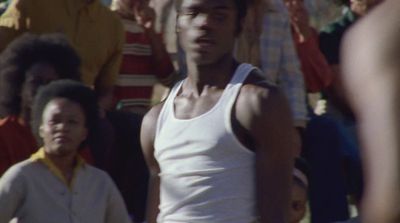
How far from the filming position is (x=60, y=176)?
249 inches

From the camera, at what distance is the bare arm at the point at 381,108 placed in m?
2.38

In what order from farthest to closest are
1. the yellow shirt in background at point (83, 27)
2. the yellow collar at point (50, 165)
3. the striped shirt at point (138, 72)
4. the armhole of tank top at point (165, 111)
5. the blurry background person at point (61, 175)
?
1. the striped shirt at point (138, 72)
2. the yellow shirt in background at point (83, 27)
3. the yellow collar at point (50, 165)
4. the blurry background person at point (61, 175)
5. the armhole of tank top at point (165, 111)

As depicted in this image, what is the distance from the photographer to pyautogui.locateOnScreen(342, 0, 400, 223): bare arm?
2.38m

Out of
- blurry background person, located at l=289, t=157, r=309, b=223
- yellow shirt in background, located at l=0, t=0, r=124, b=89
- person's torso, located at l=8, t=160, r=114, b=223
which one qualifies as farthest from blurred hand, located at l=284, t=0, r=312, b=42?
person's torso, located at l=8, t=160, r=114, b=223

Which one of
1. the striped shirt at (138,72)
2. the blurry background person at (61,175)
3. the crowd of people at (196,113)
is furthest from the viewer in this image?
the striped shirt at (138,72)

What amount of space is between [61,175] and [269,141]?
70.2 inches

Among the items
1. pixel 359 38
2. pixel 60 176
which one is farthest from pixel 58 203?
pixel 359 38

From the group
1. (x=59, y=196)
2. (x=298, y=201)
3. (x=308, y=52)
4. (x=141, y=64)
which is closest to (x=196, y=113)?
(x=59, y=196)

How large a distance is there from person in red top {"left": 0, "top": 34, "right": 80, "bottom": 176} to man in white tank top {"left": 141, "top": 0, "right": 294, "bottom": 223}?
2.00m

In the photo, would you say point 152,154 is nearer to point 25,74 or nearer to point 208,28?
point 208,28

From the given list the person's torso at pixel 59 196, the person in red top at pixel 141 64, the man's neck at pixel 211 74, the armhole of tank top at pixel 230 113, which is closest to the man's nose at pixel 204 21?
the man's neck at pixel 211 74

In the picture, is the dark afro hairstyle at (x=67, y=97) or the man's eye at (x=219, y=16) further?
the dark afro hairstyle at (x=67, y=97)

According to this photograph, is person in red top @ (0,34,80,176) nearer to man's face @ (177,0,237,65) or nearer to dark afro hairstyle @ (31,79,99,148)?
dark afro hairstyle @ (31,79,99,148)

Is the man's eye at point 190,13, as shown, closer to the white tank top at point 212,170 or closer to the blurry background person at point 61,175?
the white tank top at point 212,170
